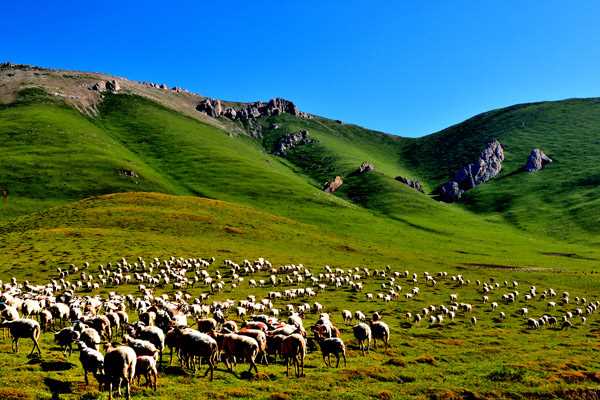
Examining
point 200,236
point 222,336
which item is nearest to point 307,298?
point 222,336

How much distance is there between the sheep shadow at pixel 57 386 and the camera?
1855 cm

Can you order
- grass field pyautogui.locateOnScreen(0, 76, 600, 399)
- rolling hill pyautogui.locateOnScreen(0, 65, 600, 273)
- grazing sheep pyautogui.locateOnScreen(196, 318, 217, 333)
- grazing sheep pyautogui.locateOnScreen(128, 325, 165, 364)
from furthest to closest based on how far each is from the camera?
1. rolling hill pyautogui.locateOnScreen(0, 65, 600, 273)
2. grazing sheep pyautogui.locateOnScreen(196, 318, 217, 333)
3. grazing sheep pyautogui.locateOnScreen(128, 325, 165, 364)
4. grass field pyautogui.locateOnScreen(0, 76, 600, 399)

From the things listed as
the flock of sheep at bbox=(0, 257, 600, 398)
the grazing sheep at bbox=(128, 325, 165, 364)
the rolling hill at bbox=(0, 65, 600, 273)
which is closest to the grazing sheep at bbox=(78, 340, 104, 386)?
the flock of sheep at bbox=(0, 257, 600, 398)

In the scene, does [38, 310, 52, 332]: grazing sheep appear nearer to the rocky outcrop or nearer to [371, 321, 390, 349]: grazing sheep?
[371, 321, 390, 349]: grazing sheep

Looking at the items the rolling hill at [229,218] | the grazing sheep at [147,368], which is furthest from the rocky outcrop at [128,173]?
the grazing sheep at [147,368]

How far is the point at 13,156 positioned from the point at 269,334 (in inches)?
6439

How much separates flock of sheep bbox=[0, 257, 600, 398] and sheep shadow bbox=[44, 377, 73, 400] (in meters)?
0.85

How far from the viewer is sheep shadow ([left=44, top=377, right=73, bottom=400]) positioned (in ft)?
60.9

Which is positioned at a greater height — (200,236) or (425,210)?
(425,210)

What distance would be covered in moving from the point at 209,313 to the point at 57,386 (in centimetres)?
2147

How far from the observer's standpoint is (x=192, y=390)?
19953 millimetres

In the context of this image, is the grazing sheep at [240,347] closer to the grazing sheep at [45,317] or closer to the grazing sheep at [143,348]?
the grazing sheep at [143,348]

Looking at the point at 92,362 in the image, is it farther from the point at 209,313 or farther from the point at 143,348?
the point at 209,313

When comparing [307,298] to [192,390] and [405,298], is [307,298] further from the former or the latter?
[192,390]
